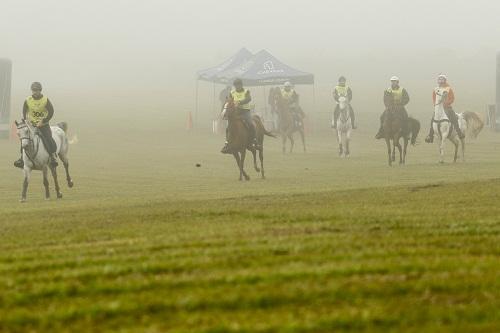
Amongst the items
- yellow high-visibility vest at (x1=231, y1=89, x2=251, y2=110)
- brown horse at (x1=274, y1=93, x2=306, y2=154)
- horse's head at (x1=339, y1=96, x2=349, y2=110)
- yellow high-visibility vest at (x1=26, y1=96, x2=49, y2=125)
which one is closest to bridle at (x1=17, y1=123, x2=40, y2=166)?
yellow high-visibility vest at (x1=26, y1=96, x2=49, y2=125)

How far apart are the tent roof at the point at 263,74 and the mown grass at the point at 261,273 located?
1284 inches

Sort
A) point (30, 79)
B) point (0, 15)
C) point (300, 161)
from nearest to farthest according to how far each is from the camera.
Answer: point (300, 161) < point (30, 79) < point (0, 15)

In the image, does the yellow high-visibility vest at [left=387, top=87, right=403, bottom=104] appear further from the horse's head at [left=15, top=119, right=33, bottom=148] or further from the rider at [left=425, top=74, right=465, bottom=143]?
the horse's head at [left=15, top=119, right=33, bottom=148]

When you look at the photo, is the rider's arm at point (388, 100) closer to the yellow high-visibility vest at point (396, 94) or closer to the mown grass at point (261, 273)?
the yellow high-visibility vest at point (396, 94)

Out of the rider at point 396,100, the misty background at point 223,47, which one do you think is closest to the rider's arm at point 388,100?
the rider at point 396,100

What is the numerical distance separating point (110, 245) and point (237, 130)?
574 inches

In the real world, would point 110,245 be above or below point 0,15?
below

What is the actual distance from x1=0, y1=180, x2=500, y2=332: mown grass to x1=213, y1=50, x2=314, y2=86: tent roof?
1284 inches

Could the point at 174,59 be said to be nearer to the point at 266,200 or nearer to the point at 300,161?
the point at 300,161

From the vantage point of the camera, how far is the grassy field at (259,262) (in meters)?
7.00

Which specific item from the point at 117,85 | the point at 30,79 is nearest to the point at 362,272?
the point at 117,85

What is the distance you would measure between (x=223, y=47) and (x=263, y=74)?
7616 centimetres

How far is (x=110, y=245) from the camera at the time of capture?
11.0 meters

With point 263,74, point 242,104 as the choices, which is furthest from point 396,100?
point 263,74
